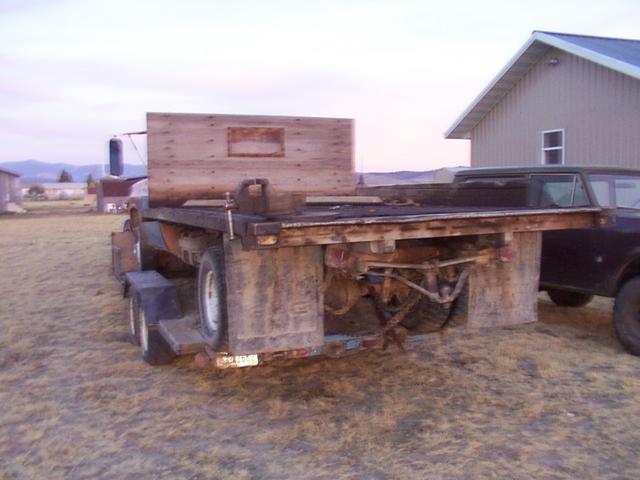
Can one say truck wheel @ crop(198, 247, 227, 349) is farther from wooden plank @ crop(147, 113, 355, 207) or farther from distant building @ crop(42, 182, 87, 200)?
distant building @ crop(42, 182, 87, 200)

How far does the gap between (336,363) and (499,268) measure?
1753mm

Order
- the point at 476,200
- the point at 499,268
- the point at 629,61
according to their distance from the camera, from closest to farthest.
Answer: the point at 499,268, the point at 476,200, the point at 629,61

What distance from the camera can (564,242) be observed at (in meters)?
7.00

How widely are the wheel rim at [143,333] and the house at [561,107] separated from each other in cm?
1018

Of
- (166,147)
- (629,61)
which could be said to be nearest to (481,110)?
(629,61)

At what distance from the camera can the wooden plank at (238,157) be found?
6.42 metres

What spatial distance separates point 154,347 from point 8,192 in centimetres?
4343

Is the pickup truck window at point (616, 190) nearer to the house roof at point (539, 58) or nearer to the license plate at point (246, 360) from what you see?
the license plate at point (246, 360)

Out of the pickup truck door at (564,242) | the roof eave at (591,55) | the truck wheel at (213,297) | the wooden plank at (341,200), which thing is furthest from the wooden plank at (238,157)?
the roof eave at (591,55)

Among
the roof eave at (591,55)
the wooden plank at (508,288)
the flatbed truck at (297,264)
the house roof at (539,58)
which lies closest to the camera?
the flatbed truck at (297,264)

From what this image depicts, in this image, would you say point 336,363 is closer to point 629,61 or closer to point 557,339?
point 557,339

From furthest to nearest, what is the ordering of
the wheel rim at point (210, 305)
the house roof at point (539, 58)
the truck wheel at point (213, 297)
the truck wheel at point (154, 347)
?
the house roof at point (539, 58) < the truck wheel at point (154, 347) < the wheel rim at point (210, 305) < the truck wheel at point (213, 297)

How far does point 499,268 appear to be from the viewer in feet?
15.6

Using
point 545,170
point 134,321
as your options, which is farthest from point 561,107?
point 134,321
